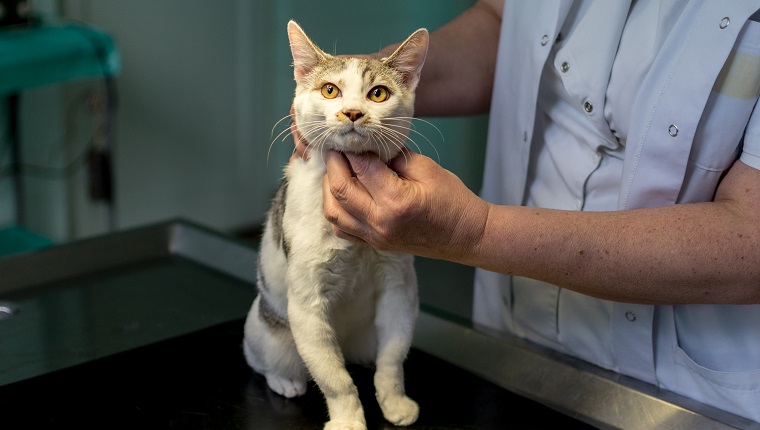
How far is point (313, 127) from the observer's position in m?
1.00

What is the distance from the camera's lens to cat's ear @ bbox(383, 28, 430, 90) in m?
1.02

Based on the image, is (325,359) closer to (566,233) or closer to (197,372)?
(197,372)

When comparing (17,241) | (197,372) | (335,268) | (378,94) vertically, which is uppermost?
(378,94)

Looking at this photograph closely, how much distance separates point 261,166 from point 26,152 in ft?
3.30

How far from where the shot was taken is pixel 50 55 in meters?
2.27

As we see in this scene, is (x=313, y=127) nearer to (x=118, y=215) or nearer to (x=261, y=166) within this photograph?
(x=118, y=215)

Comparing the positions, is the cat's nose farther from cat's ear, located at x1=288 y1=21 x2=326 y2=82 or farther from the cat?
cat's ear, located at x1=288 y1=21 x2=326 y2=82

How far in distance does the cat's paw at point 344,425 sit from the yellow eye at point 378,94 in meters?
0.39

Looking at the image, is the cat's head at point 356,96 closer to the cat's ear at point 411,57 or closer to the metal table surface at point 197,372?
the cat's ear at point 411,57

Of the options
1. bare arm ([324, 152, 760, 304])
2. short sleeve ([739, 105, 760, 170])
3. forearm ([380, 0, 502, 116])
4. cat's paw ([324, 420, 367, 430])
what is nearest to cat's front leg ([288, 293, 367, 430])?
cat's paw ([324, 420, 367, 430])

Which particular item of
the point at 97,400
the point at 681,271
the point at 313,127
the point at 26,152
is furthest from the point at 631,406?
the point at 26,152

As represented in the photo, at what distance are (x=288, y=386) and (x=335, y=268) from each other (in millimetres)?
186

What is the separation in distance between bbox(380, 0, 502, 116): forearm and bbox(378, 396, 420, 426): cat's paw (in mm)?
478

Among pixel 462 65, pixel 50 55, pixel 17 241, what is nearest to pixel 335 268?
pixel 462 65
